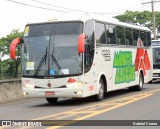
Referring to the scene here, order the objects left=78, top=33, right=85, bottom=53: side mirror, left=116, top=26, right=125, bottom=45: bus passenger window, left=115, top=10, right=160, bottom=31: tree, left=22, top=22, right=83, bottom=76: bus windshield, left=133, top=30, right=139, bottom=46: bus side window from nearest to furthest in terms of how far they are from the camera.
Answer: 1. left=78, top=33, right=85, bottom=53: side mirror
2. left=22, top=22, right=83, bottom=76: bus windshield
3. left=116, top=26, right=125, bottom=45: bus passenger window
4. left=133, top=30, right=139, bottom=46: bus side window
5. left=115, top=10, right=160, bottom=31: tree

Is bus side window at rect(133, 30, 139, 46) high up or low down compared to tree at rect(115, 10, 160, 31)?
down

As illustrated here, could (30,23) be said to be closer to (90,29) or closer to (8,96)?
(90,29)

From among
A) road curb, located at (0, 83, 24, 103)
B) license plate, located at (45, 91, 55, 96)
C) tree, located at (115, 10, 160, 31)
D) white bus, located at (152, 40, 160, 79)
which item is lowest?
road curb, located at (0, 83, 24, 103)

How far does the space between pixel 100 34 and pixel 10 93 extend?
19.0 feet

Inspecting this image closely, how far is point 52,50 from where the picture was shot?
15.6 metres

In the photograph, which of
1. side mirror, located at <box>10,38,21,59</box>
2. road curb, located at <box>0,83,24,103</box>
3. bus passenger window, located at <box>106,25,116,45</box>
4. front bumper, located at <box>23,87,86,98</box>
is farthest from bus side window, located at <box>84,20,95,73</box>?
road curb, located at <box>0,83,24,103</box>

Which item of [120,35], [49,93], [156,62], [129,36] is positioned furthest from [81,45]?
[156,62]

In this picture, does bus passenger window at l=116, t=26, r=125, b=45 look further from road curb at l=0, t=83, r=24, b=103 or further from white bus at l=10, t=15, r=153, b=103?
road curb at l=0, t=83, r=24, b=103

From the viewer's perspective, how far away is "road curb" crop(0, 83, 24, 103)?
1995cm

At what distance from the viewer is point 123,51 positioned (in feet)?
66.2

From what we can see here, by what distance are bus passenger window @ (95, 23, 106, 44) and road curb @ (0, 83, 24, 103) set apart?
5539 mm

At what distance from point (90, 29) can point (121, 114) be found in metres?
5.00

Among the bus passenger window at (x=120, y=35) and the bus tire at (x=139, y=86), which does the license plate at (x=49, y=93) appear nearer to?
the bus passenger window at (x=120, y=35)

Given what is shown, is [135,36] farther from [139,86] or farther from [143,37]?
[139,86]
